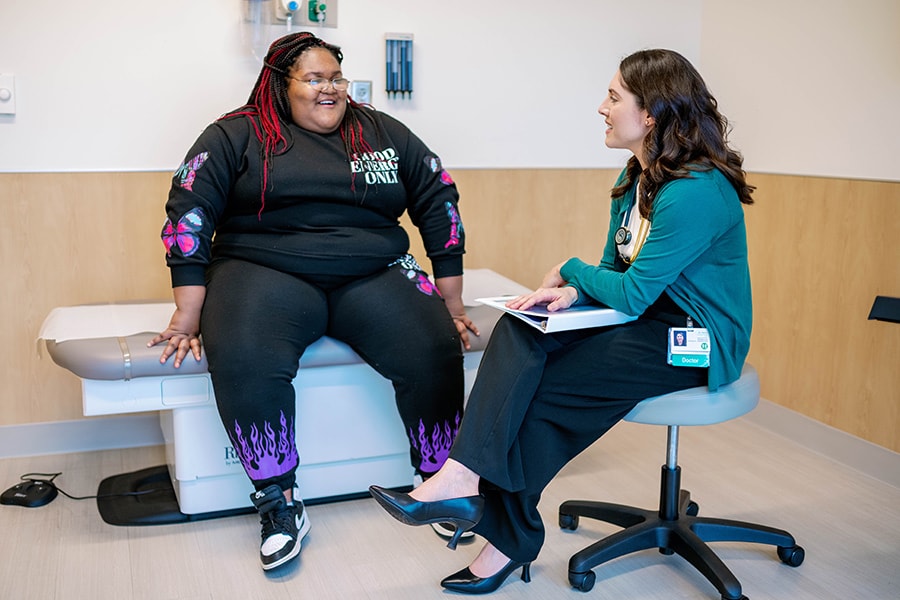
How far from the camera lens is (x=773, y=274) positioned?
120 inches

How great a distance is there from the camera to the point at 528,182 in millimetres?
3172

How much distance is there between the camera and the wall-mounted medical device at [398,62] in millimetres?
2881

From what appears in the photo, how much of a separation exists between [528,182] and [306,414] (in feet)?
4.02

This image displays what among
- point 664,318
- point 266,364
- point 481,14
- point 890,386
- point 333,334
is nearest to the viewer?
point 664,318

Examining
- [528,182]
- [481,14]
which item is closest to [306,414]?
[528,182]

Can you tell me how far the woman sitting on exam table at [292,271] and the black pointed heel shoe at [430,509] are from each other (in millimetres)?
412

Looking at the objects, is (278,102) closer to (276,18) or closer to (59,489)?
(276,18)

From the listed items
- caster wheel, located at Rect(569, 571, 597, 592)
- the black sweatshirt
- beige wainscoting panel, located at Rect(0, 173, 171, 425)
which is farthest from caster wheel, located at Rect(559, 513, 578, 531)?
beige wainscoting panel, located at Rect(0, 173, 171, 425)

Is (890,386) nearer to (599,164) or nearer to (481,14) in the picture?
(599,164)

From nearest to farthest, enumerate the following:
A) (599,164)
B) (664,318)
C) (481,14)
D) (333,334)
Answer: (664,318) < (333,334) < (481,14) < (599,164)

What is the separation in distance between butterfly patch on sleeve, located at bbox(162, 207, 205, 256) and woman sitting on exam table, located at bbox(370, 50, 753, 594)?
31.6 inches

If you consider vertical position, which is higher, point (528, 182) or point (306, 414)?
point (528, 182)

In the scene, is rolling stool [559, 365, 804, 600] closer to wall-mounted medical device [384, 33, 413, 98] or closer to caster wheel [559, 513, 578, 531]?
caster wheel [559, 513, 578, 531]

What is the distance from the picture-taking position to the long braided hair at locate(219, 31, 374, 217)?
7.82 feet
